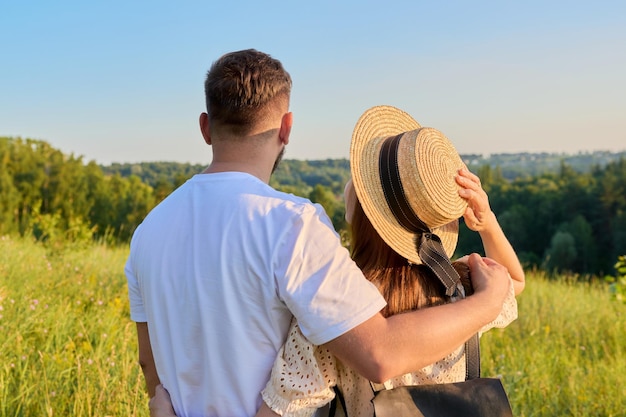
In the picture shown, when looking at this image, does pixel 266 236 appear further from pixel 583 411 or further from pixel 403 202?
pixel 583 411

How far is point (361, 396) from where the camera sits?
168cm

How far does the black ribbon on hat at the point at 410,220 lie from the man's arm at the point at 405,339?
165mm

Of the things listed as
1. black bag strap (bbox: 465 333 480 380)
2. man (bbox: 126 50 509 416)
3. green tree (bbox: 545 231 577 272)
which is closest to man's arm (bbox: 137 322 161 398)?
man (bbox: 126 50 509 416)

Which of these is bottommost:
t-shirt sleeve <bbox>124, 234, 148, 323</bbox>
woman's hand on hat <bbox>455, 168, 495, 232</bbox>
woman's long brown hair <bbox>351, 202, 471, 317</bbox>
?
t-shirt sleeve <bbox>124, 234, 148, 323</bbox>

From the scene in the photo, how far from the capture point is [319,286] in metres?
1.42

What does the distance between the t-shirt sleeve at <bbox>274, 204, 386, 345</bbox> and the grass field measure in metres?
1.89

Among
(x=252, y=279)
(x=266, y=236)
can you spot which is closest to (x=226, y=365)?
(x=252, y=279)

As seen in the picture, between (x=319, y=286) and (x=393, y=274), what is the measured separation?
45 centimetres

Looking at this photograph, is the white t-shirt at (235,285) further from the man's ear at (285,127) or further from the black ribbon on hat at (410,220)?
the black ribbon on hat at (410,220)

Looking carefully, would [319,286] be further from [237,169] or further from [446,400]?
[446,400]

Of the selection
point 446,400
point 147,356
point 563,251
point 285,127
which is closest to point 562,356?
point 446,400

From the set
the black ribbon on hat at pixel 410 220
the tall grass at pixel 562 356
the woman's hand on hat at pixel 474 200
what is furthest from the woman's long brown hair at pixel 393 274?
the tall grass at pixel 562 356

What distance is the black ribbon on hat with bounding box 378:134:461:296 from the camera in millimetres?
1779

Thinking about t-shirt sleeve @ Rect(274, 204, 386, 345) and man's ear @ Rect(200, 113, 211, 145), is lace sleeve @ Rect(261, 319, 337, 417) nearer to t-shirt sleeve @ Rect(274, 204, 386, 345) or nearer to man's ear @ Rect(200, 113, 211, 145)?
t-shirt sleeve @ Rect(274, 204, 386, 345)
